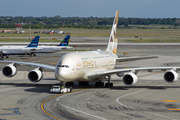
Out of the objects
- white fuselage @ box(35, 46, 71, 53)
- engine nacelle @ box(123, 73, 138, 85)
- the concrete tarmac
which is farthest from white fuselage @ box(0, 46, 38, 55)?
engine nacelle @ box(123, 73, 138, 85)

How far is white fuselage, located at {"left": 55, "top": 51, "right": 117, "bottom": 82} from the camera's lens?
36.3 m

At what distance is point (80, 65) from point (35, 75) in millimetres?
6207

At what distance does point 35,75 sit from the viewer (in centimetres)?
4050

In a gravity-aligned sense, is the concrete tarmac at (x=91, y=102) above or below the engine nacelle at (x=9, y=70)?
below

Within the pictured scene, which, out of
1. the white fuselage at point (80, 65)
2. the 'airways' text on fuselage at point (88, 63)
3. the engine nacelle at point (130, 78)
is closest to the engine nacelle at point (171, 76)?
the engine nacelle at point (130, 78)

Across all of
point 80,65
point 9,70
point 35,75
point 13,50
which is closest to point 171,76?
point 80,65

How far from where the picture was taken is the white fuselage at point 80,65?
36.3m

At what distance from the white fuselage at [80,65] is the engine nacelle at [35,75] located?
4026 millimetres

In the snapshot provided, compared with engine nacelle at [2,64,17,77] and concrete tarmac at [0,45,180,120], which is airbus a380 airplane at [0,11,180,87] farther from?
concrete tarmac at [0,45,180,120]

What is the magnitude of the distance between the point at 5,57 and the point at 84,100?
5667 cm

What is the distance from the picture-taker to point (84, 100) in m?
33.8

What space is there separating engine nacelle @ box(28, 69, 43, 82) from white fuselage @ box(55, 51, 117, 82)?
4.03m

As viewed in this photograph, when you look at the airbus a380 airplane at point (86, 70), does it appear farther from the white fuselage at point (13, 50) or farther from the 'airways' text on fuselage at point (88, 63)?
the white fuselage at point (13, 50)

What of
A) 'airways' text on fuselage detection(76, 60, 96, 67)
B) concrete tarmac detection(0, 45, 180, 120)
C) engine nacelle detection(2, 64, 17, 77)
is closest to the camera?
concrete tarmac detection(0, 45, 180, 120)
